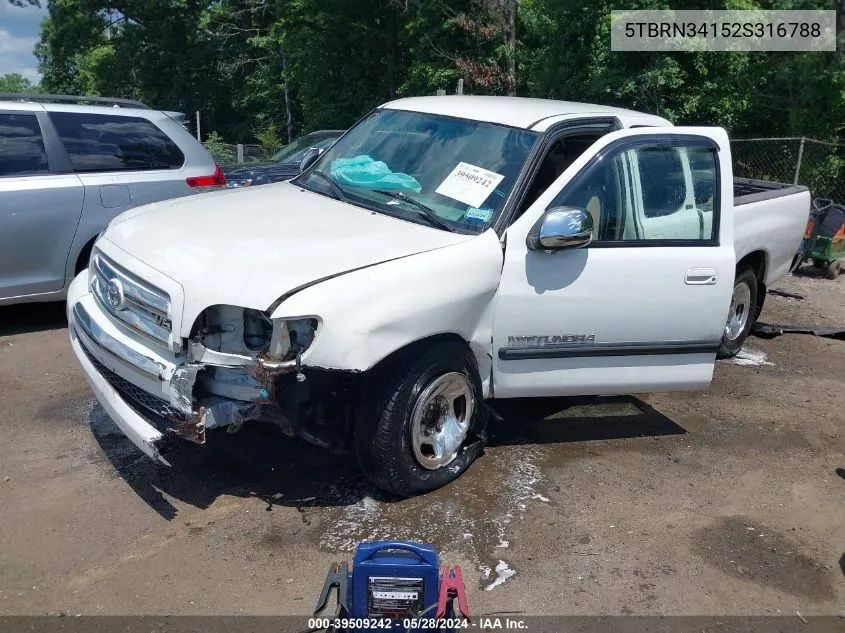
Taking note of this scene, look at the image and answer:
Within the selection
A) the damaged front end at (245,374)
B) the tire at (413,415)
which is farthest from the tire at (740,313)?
the damaged front end at (245,374)

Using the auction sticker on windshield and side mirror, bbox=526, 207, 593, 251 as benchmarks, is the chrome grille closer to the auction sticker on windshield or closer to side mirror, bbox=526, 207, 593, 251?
the auction sticker on windshield

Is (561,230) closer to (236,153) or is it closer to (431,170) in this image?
(431,170)

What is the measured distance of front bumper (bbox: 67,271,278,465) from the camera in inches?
140

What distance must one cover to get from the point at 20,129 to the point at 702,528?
5704 millimetres

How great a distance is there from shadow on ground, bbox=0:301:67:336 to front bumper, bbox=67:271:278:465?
113 inches

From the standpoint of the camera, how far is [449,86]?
2289cm

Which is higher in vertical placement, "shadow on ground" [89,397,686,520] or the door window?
the door window

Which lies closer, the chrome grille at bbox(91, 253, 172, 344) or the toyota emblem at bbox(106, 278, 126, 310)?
the chrome grille at bbox(91, 253, 172, 344)

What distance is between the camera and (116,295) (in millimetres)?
4023

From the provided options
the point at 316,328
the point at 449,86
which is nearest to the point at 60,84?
the point at 449,86

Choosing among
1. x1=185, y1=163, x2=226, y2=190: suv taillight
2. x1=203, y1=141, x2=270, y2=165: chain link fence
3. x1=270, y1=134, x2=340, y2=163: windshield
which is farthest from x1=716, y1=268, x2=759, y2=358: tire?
x1=203, y1=141, x2=270, y2=165: chain link fence

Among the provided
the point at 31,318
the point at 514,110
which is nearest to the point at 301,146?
the point at 31,318

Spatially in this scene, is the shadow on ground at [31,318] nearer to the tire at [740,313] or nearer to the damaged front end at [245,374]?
the damaged front end at [245,374]

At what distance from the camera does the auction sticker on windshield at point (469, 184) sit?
435 centimetres
